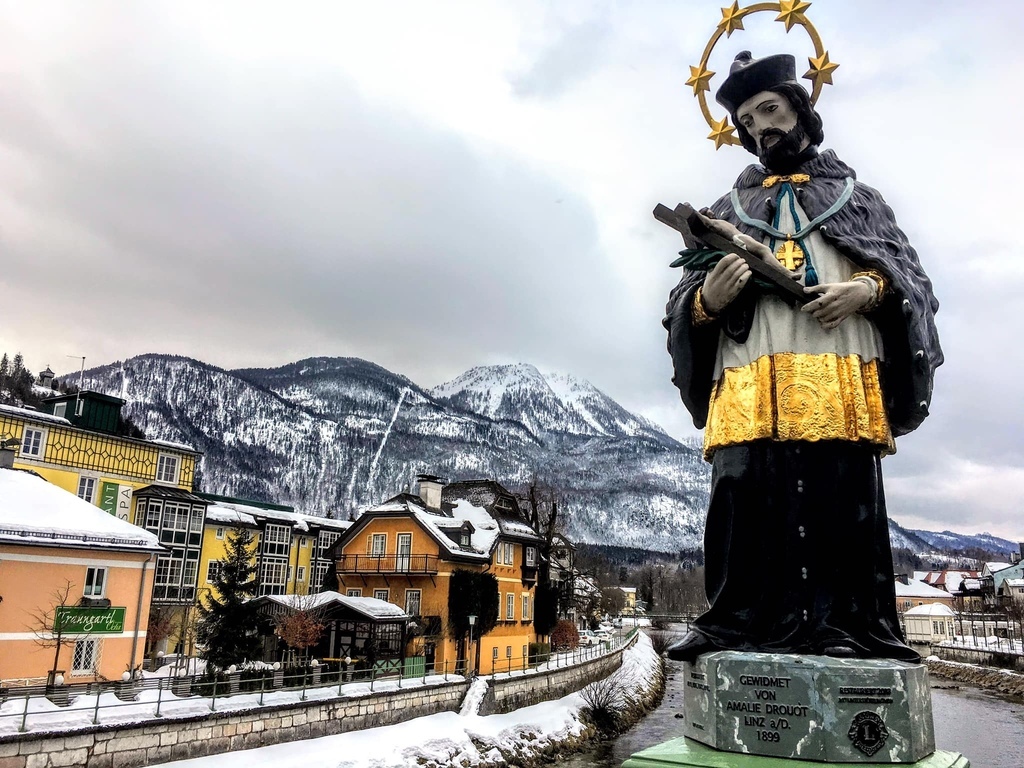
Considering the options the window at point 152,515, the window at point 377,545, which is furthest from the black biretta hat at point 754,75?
the window at point 152,515

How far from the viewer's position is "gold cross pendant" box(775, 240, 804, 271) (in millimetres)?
5355

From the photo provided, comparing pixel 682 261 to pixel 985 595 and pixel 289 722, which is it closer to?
pixel 289 722

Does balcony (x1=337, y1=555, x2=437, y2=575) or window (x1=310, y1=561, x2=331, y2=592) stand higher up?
balcony (x1=337, y1=555, x2=437, y2=575)

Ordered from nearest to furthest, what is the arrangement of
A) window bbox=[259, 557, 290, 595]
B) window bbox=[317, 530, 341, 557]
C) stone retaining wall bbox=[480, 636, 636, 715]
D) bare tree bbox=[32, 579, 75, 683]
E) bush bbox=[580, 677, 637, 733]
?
bare tree bbox=[32, 579, 75, 683]
stone retaining wall bbox=[480, 636, 636, 715]
bush bbox=[580, 677, 637, 733]
window bbox=[259, 557, 290, 595]
window bbox=[317, 530, 341, 557]

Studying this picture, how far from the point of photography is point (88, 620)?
81.4 ft

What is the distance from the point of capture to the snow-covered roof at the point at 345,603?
3375cm

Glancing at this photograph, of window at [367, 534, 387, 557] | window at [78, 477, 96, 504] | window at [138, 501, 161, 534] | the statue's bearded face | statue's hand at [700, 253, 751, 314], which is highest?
the statue's bearded face

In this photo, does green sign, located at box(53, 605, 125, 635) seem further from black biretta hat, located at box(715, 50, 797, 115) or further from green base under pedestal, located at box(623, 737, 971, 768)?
black biretta hat, located at box(715, 50, 797, 115)

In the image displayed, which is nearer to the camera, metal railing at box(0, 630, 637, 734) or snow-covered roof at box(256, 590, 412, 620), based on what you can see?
metal railing at box(0, 630, 637, 734)

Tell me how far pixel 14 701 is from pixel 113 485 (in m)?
22.5

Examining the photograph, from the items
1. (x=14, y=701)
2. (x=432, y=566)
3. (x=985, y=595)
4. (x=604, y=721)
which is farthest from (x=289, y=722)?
(x=985, y=595)

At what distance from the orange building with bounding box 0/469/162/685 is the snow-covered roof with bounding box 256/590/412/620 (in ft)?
22.2

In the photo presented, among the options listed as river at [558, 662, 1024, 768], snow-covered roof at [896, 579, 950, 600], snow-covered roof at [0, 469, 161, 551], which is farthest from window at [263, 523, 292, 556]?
snow-covered roof at [896, 579, 950, 600]

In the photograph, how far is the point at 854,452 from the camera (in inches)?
197
